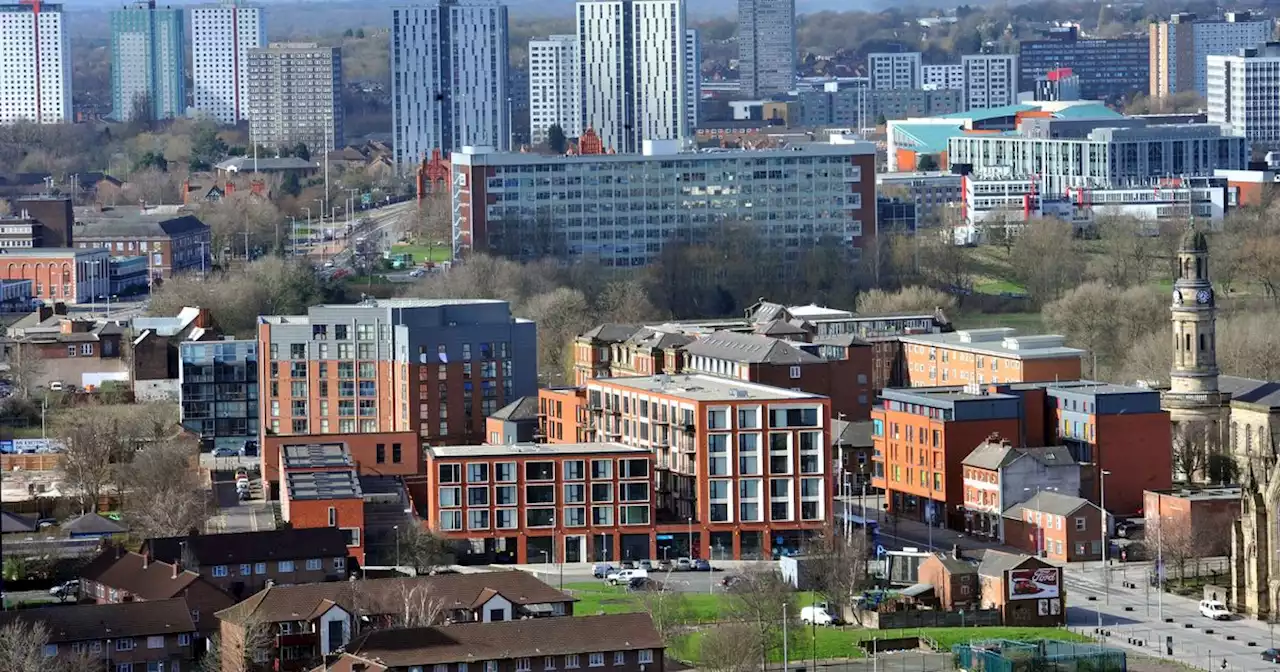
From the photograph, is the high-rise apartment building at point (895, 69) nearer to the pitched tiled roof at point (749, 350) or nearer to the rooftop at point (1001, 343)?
the rooftop at point (1001, 343)

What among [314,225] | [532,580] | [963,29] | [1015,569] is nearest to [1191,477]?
[1015,569]

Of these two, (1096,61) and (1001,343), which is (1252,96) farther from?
(1001,343)

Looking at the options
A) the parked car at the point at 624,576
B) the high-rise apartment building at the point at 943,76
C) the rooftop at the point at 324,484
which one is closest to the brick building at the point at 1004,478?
the parked car at the point at 624,576

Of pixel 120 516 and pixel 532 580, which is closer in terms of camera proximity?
pixel 532 580

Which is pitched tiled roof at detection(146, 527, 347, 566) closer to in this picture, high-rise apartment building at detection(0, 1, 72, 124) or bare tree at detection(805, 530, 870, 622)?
bare tree at detection(805, 530, 870, 622)

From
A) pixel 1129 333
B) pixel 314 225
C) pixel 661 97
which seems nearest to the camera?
pixel 1129 333

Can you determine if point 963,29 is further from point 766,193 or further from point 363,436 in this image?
point 363,436

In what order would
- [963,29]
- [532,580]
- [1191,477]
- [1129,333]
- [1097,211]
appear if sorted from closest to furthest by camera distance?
1. [532,580]
2. [1191,477]
3. [1129,333]
4. [1097,211]
5. [963,29]
